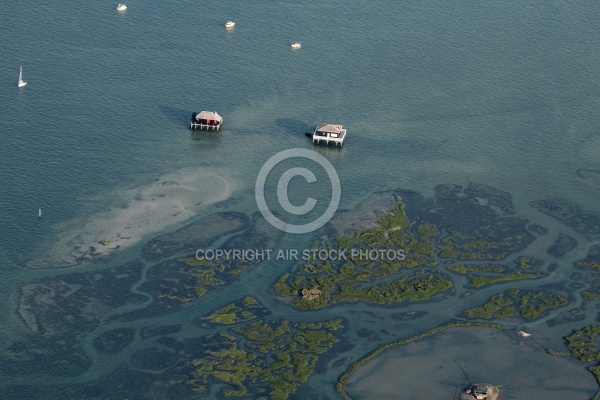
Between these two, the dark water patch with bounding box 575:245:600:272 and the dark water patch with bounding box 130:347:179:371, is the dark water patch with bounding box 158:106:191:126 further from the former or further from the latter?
the dark water patch with bounding box 575:245:600:272

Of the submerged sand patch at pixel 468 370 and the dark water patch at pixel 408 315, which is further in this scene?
the dark water patch at pixel 408 315

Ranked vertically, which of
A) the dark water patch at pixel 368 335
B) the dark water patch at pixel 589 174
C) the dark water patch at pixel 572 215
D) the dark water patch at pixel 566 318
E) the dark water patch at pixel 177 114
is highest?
the dark water patch at pixel 177 114

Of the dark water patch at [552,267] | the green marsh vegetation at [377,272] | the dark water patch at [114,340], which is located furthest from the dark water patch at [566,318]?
the dark water patch at [114,340]

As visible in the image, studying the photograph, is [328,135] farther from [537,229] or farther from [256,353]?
[256,353]

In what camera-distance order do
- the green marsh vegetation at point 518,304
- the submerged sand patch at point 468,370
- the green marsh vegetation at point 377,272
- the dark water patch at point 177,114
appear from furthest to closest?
the dark water patch at point 177,114
the green marsh vegetation at point 377,272
the green marsh vegetation at point 518,304
the submerged sand patch at point 468,370

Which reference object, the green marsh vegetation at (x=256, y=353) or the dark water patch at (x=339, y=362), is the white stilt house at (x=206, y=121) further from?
the dark water patch at (x=339, y=362)

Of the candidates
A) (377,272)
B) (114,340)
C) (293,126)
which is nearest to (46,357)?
(114,340)
